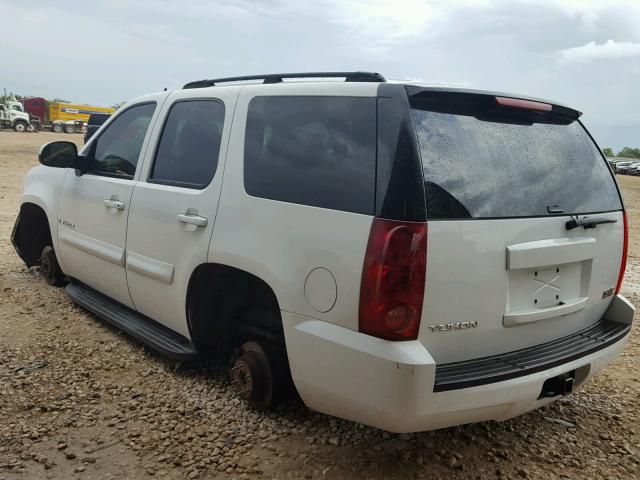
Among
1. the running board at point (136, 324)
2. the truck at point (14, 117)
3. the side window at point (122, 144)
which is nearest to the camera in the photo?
the running board at point (136, 324)

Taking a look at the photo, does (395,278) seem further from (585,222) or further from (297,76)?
(297,76)

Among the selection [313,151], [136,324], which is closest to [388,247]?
[313,151]

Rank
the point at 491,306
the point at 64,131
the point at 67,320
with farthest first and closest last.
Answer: the point at 64,131 < the point at 67,320 < the point at 491,306

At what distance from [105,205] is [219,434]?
6.21 feet

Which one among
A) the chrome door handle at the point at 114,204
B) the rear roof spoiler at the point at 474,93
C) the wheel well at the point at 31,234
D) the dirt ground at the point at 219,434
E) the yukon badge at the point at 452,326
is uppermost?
the rear roof spoiler at the point at 474,93

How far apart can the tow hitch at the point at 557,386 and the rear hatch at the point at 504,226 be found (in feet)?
0.62

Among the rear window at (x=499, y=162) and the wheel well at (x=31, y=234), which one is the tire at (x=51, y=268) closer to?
the wheel well at (x=31, y=234)

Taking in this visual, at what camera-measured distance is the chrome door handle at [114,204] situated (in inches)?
146

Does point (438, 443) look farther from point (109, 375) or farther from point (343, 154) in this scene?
point (109, 375)

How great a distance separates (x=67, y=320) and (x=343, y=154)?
309 centimetres

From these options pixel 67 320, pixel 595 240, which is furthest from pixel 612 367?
pixel 67 320

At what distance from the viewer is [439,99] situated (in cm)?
238

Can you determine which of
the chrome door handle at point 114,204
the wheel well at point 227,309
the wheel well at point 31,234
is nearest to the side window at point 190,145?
the chrome door handle at point 114,204

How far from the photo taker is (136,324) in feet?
12.4
